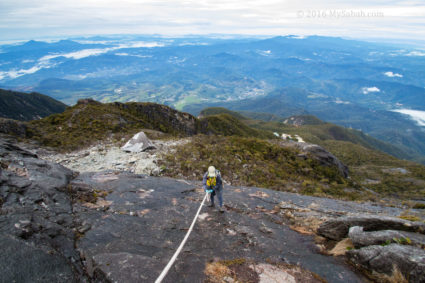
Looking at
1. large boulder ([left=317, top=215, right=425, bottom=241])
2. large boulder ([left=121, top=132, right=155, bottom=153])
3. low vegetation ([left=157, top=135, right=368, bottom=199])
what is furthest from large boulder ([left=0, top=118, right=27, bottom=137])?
large boulder ([left=317, top=215, right=425, bottom=241])

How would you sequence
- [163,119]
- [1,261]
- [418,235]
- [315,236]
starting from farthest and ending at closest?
[163,119]
[315,236]
[418,235]
[1,261]

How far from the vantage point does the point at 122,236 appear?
751 centimetres

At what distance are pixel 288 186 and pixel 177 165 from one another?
10.7m

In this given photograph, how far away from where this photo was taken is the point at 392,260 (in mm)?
6125

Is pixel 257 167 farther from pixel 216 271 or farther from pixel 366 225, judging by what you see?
pixel 216 271

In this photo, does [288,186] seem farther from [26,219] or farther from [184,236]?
[26,219]

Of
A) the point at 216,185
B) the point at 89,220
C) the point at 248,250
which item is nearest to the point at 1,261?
the point at 89,220

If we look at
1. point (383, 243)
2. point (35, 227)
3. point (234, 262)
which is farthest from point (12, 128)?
point (383, 243)

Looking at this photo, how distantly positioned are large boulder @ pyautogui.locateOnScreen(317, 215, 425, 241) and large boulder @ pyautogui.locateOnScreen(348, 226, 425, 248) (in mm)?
361

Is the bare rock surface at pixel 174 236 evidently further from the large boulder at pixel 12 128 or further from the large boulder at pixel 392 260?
the large boulder at pixel 12 128

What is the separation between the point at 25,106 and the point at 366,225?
21166cm

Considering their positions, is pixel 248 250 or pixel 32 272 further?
pixel 248 250

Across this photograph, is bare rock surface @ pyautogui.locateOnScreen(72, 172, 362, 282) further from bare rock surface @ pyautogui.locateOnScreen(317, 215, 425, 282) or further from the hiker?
the hiker

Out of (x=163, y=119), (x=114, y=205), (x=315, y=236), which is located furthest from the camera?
(x=163, y=119)
